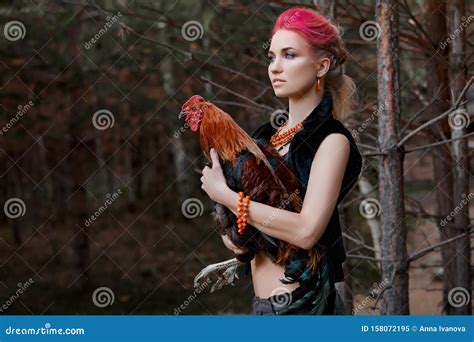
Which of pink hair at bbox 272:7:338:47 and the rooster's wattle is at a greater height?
pink hair at bbox 272:7:338:47

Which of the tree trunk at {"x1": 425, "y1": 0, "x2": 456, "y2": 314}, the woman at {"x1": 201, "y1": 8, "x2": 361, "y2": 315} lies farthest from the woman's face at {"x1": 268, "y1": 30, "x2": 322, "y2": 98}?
the tree trunk at {"x1": 425, "y1": 0, "x2": 456, "y2": 314}

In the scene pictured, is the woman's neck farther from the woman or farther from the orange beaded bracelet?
the orange beaded bracelet

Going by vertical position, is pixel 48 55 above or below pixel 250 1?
below

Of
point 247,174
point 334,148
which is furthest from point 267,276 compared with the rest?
point 334,148

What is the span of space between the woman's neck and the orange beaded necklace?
0.08 feet

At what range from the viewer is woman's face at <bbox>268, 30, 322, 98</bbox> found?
9.70 feet

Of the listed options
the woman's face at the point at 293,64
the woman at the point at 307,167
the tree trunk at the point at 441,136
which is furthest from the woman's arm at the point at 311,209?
the tree trunk at the point at 441,136

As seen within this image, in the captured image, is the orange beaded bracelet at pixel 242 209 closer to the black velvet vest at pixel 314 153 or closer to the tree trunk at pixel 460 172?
the black velvet vest at pixel 314 153

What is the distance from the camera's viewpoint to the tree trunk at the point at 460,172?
17.2ft

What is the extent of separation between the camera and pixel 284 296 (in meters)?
2.91

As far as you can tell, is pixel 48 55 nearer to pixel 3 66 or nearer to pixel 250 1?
pixel 3 66

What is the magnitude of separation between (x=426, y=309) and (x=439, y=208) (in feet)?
8.63

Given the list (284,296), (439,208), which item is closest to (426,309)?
(439,208)

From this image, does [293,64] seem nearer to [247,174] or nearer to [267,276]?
[247,174]
